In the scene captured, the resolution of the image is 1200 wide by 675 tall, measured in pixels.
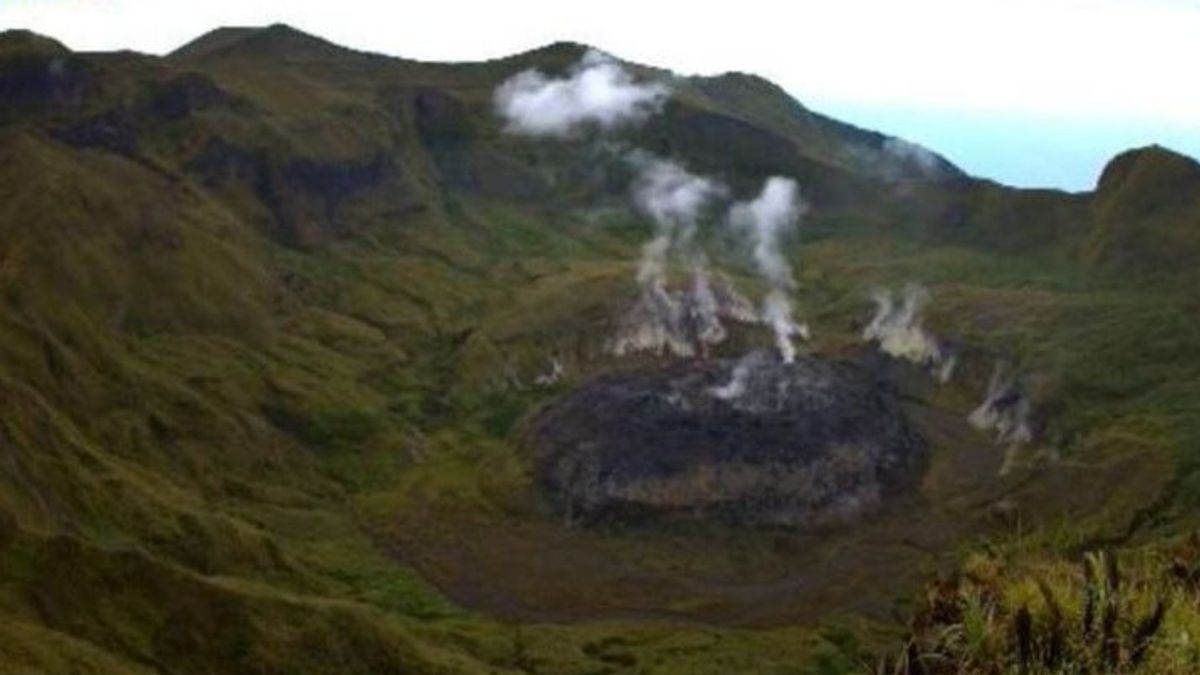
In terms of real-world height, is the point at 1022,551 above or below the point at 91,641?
above

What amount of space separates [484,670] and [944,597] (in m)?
169

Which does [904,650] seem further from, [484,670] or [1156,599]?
[484,670]

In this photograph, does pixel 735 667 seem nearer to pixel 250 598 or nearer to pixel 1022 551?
pixel 250 598

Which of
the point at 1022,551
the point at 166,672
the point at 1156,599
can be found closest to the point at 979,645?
the point at 1156,599

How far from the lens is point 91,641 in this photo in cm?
16575

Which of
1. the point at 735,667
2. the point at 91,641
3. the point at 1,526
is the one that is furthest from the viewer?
the point at 735,667

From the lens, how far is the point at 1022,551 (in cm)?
2338

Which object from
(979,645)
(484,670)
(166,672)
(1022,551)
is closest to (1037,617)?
(979,645)

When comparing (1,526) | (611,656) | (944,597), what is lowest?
(611,656)

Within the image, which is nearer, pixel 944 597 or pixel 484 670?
pixel 944 597

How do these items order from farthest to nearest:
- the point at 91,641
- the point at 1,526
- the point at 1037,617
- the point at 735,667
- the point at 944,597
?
the point at 735,667, the point at 1,526, the point at 91,641, the point at 944,597, the point at 1037,617

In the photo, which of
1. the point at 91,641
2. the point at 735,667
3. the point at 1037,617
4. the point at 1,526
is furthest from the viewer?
the point at 735,667

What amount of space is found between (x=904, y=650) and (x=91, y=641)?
16131cm

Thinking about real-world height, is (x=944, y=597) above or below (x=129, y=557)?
above
